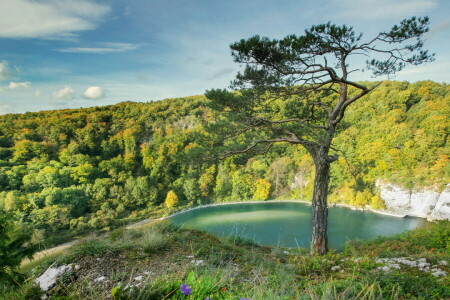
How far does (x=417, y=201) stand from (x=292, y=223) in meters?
15.1

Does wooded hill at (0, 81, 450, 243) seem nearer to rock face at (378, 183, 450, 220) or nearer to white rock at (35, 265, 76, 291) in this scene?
rock face at (378, 183, 450, 220)

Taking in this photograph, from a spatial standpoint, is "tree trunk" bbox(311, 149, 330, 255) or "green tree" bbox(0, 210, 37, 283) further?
"tree trunk" bbox(311, 149, 330, 255)

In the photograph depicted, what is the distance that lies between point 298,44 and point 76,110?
6510cm

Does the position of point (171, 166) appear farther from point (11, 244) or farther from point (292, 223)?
point (11, 244)

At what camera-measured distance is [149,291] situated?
44.4 inches

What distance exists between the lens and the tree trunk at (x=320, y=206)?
4.84 metres

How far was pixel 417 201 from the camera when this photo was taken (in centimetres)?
2619

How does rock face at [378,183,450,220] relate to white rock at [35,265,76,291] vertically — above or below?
below

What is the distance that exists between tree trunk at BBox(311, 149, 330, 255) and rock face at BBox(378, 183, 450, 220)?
26171 millimetres

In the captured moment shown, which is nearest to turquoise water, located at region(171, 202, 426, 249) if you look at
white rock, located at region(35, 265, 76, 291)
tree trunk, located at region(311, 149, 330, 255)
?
tree trunk, located at region(311, 149, 330, 255)

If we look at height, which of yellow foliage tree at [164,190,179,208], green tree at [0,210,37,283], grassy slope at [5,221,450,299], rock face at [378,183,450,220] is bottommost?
yellow foliage tree at [164,190,179,208]

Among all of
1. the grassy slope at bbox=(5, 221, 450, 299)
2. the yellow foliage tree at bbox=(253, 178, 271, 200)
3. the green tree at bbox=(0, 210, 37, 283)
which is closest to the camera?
the grassy slope at bbox=(5, 221, 450, 299)

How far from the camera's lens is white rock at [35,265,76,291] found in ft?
5.83

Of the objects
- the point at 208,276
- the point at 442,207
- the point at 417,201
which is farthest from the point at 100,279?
the point at 417,201
